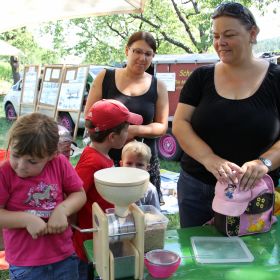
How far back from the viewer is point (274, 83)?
1.55 metres

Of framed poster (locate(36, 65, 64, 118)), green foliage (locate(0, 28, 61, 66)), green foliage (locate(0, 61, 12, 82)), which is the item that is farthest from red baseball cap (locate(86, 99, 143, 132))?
green foliage (locate(0, 61, 12, 82))

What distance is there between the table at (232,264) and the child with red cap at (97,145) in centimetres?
18

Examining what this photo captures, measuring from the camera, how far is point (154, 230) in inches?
50.5

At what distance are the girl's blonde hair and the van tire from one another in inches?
192

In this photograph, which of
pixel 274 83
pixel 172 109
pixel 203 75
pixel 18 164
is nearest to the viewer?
pixel 18 164

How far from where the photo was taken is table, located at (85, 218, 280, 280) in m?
1.20

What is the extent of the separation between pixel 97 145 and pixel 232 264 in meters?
0.72

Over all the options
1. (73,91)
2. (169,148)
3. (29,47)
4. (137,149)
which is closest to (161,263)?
(137,149)

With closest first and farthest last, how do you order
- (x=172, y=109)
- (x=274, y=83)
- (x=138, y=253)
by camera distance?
(x=138, y=253)
(x=274, y=83)
(x=172, y=109)

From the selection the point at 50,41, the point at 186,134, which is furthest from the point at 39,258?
the point at 50,41

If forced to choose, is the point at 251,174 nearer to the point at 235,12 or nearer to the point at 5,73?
the point at 235,12

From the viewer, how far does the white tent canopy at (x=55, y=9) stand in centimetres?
233

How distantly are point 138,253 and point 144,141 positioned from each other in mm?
1254

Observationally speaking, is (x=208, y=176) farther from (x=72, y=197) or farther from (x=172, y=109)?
(x=172, y=109)
